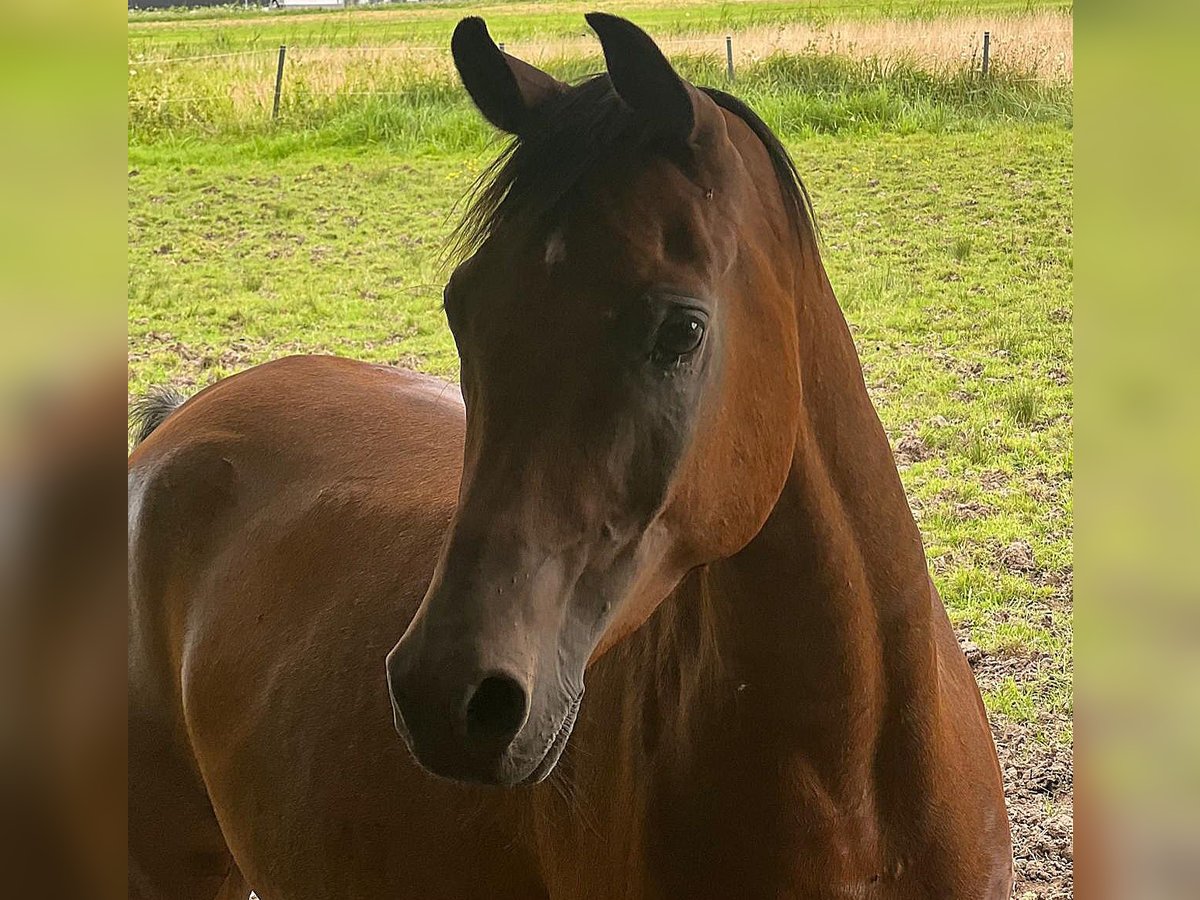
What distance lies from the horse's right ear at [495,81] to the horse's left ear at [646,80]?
0.08 meters

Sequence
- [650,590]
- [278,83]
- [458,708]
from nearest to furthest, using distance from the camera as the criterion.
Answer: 1. [458,708]
2. [650,590]
3. [278,83]

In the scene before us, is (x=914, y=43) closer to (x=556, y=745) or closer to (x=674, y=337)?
(x=674, y=337)

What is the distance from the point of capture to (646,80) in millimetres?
793

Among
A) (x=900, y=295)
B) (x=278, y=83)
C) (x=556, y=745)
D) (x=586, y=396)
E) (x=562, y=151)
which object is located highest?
(x=278, y=83)

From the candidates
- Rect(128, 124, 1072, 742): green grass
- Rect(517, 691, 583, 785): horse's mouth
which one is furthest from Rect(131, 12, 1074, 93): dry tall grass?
Rect(517, 691, 583, 785): horse's mouth

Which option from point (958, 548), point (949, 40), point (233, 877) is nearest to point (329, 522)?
point (233, 877)

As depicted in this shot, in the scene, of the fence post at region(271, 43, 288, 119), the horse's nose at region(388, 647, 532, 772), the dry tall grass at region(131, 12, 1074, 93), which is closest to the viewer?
the horse's nose at region(388, 647, 532, 772)

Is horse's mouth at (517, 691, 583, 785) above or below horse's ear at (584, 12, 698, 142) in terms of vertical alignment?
below

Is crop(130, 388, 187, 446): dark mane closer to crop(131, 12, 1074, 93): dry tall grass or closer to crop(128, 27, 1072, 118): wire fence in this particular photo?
crop(128, 27, 1072, 118): wire fence

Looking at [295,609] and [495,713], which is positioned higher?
[495,713]

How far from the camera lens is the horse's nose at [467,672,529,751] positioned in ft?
2.37

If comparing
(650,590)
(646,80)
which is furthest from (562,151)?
(650,590)

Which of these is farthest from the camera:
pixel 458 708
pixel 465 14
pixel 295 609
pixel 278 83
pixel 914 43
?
pixel 278 83
